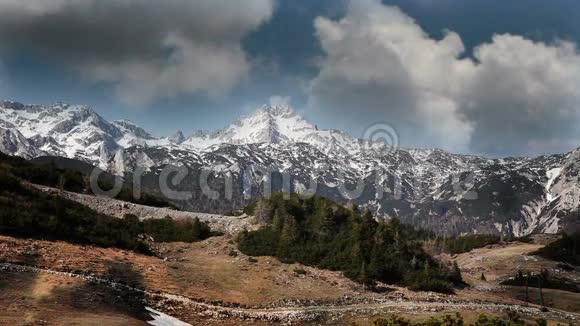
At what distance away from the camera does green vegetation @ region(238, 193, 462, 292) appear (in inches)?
2749

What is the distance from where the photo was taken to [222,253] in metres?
72.2

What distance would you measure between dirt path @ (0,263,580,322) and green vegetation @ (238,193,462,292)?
24.1 feet

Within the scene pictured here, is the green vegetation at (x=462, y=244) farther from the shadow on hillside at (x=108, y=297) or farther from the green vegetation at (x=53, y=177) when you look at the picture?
the shadow on hillside at (x=108, y=297)

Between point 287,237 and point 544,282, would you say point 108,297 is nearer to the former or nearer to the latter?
point 287,237

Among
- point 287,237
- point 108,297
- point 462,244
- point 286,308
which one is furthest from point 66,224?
point 462,244

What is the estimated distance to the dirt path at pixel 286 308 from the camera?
1858 inches

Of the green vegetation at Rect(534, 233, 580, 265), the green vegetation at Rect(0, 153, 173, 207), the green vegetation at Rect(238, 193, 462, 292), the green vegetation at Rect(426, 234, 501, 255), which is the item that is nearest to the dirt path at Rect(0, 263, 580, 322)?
the green vegetation at Rect(238, 193, 462, 292)

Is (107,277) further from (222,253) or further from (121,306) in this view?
(222,253)

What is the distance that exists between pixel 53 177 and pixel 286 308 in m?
53.5

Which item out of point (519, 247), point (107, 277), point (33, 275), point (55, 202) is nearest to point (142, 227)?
point (55, 202)

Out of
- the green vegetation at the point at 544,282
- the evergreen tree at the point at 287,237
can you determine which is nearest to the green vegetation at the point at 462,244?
the green vegetation at the point at 544,282

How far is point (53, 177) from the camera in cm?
8731

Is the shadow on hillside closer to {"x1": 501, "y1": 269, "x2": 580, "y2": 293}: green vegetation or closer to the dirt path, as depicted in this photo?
the dirt path

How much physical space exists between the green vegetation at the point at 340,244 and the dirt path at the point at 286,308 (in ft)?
24.1
